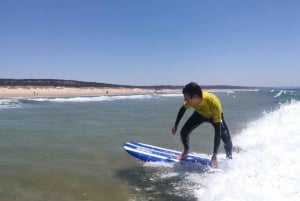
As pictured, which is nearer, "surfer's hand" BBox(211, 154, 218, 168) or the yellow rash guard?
the yellow rash guard

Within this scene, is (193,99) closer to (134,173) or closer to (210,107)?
(210,107)

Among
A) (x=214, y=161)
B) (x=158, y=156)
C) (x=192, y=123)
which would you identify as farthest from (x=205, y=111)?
(x=158, y=156)

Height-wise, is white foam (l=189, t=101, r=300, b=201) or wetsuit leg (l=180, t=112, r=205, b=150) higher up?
wetsuit leg (l=180, t=112, r=205, b=150)

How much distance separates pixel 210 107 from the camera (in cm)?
687

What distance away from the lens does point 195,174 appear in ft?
22.7

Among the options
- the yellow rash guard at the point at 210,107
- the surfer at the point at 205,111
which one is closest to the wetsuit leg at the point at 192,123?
the surfer at the point at 205,111

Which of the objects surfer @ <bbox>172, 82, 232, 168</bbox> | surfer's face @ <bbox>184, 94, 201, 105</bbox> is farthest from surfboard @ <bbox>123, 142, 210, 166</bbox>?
surfer's face @ <bbox>184, 94, 201, 105</bbox>

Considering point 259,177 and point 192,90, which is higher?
point 192,90

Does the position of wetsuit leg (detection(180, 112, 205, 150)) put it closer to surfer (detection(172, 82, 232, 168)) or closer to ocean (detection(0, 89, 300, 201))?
surfer (detection(172, 82, 232, 168))

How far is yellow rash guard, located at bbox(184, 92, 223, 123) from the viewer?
22.2 feet

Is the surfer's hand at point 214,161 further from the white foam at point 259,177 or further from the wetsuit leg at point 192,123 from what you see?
the wetsuit leg at point 192,123

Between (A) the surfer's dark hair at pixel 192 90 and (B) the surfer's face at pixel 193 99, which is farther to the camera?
(B) the surfer's face at pixel 193 99

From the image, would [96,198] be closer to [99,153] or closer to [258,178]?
[258,178]

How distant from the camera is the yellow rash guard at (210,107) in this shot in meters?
6.78
